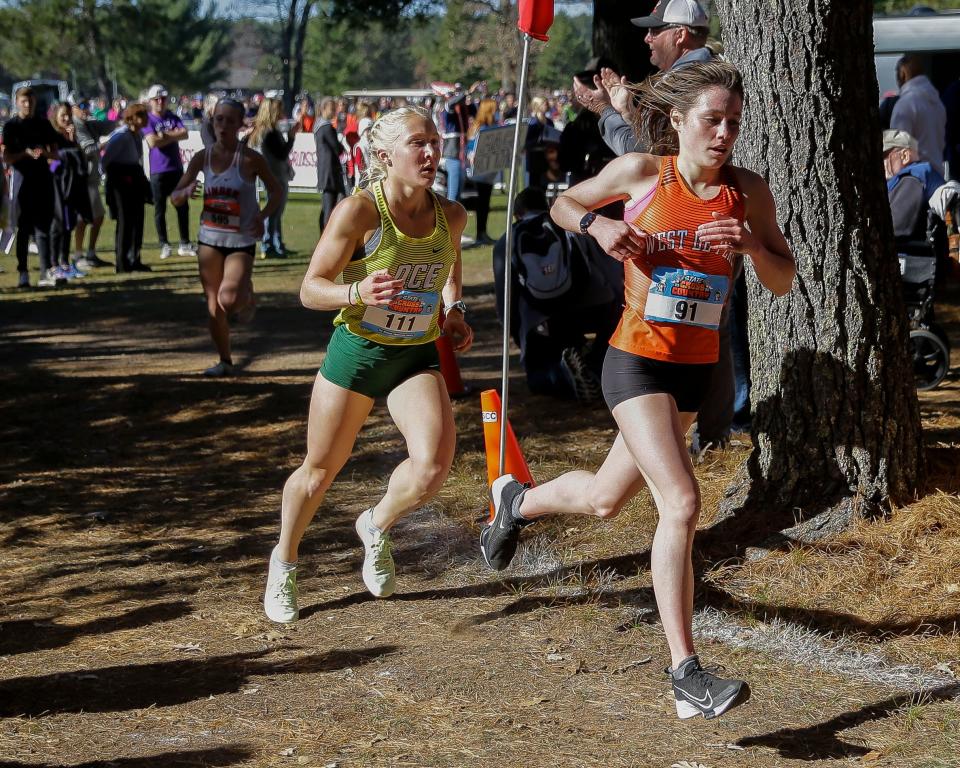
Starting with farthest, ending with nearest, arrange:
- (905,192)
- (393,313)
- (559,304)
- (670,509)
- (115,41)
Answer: (115,41) < (905,192) < (559,304) < (393,313) < (670,509)

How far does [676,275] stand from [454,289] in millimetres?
1233

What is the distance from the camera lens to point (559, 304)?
852cm

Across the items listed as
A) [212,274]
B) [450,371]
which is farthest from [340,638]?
[212,274]

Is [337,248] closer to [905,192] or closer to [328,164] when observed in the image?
[905,192]

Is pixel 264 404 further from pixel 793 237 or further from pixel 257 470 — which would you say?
pixel 793 237

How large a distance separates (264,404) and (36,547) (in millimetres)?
2928

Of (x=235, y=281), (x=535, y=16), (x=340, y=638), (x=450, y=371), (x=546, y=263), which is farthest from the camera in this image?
(x=235, y=281)

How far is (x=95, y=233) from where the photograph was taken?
1706 cm

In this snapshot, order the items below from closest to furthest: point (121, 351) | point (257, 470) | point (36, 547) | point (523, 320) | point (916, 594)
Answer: point (916, 594)
point (36, 547)
point (257, 470)
point (523, 320)
point (121, 351)

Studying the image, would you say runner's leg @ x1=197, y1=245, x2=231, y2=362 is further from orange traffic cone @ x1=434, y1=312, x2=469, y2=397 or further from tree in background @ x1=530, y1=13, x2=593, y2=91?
tree in background @ x1=530, y1=13, x2=593, y2=91

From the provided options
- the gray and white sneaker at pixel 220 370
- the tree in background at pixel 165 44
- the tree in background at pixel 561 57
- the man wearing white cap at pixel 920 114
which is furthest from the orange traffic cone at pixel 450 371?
the tree in background at pixel 561 57

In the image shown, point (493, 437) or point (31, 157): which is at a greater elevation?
point (31, 157)

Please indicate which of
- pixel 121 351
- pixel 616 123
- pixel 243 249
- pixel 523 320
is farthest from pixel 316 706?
pixel 121 351

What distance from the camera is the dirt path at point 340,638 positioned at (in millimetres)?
3949
